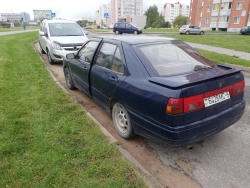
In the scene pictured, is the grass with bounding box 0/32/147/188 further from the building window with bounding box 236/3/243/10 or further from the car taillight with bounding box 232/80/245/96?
the building window with bounding box 236/3/243/10

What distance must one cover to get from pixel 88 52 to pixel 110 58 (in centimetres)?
102

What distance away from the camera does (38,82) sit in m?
5.88

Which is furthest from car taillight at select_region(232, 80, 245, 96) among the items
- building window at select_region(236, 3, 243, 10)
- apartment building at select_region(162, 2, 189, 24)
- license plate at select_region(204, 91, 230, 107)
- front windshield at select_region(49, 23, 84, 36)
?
apartment building at select_region(162, 2, 189, 24)

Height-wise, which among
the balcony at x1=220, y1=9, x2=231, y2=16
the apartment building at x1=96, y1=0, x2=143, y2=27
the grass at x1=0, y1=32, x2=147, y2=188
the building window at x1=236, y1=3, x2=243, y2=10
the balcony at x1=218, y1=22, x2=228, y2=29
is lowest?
the grass at x1=0, y1=32, x2=147, y2=188

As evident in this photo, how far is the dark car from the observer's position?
2.38 m

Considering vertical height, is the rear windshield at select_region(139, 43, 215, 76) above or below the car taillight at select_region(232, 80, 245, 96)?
above

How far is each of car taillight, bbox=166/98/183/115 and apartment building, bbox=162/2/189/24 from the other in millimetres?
158200

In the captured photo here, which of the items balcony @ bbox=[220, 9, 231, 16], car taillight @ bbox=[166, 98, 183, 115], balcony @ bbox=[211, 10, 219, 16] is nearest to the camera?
car taillight @ bbox=[166, 98, 183, 115]

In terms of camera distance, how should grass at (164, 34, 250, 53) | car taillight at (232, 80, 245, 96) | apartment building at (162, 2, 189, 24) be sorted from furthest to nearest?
apartment building at (162, 2, 189, 24)
grass at (164, 34, 250, 53)
car taillight at (232, 80, 245, 96)

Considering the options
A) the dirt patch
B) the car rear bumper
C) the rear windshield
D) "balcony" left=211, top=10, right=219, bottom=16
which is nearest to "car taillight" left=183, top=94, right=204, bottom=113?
the car rear bumper

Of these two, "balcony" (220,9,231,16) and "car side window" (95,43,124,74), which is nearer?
"car side window" (95,43,124,74)

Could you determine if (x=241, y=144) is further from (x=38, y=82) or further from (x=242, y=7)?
(x=242, y=7)

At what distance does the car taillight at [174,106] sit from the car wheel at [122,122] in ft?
2.94

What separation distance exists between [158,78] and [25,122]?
2.58 metres
